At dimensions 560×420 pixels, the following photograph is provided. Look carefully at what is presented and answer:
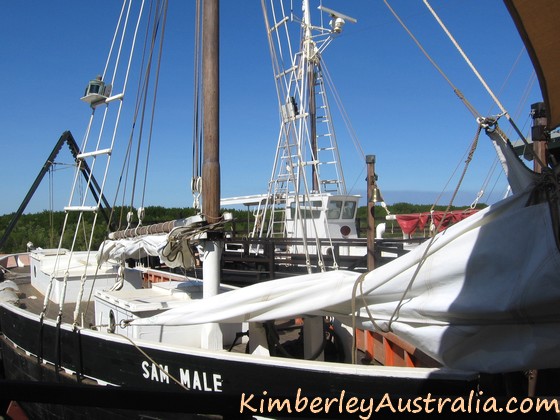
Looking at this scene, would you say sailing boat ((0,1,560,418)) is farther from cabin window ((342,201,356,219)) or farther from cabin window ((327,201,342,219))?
cabin window ((342,201,356,219))

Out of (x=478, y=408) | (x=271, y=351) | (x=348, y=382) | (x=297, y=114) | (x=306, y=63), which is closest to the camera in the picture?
(x=478, y=408)

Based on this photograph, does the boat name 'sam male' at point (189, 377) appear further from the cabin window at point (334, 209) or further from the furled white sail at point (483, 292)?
the cabin window at point (334, 209)

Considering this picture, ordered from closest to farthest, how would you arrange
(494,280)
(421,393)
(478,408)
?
(478,408), (494,280), (421,393)

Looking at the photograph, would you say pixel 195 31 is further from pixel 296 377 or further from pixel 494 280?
pixel 494 280

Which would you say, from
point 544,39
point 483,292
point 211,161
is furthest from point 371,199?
point 544,39

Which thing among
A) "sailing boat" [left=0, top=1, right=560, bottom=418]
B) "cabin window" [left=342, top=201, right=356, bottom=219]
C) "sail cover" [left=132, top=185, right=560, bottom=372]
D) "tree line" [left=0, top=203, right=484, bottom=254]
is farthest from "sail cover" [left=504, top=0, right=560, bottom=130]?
"tree line" [left=0, top=203, right=484, bottom=254]

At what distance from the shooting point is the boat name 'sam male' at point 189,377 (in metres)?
4.45

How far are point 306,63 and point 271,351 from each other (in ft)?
44.5

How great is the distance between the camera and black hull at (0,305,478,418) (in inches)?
64.7

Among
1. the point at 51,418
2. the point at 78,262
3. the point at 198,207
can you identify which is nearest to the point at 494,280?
the point at 198,207

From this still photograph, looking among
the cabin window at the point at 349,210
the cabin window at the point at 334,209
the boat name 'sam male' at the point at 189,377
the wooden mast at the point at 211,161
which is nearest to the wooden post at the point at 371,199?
the wooden mast at the point at 211,161

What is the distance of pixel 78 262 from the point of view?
452 inches

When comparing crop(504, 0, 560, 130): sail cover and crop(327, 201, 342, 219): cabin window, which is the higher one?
crop(504, 0, 560, 130): sail cover

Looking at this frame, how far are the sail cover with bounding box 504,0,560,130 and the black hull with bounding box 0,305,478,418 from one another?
1.87m
